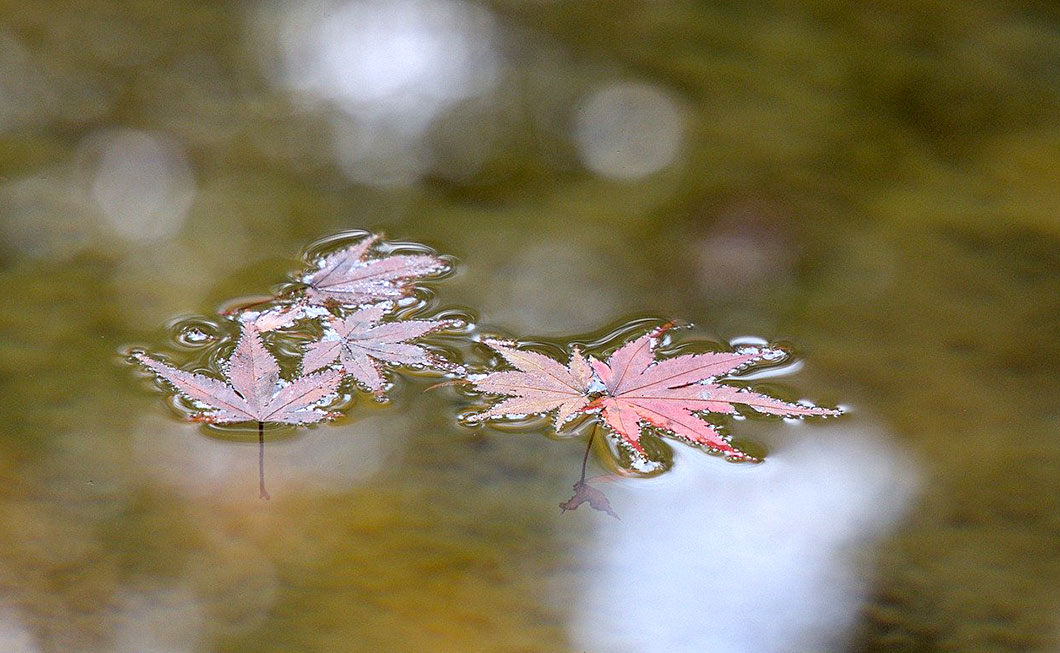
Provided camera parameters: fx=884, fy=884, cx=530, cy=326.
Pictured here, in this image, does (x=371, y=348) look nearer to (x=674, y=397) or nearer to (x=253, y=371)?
(x=253, y=371)

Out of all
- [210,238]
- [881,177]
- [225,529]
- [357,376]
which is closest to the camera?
[225,529]

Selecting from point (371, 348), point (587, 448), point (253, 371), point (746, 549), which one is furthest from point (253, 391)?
point (746, 549)

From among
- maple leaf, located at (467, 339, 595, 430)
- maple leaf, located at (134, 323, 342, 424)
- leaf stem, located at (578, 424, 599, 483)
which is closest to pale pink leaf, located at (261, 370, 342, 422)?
maple leaf, located at (134, 323, 342, 424)

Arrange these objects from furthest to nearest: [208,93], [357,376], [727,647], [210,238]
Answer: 1. [208,93]
2. [210,238]
3. [357,376]
4. [727,647]

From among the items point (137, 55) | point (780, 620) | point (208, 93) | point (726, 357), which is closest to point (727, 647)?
point (780, 620)

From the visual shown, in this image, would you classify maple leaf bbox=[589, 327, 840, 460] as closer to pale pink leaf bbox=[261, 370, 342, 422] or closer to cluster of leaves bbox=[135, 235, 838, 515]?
cluster of leaves bbox=[135, 235, 838, 515]

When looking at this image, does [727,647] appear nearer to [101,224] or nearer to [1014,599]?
[1014,599]

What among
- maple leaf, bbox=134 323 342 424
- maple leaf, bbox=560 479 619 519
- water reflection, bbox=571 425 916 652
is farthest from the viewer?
maple leaf, bbox=134 323 342 424

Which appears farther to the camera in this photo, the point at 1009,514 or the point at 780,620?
the point at 1009,514
